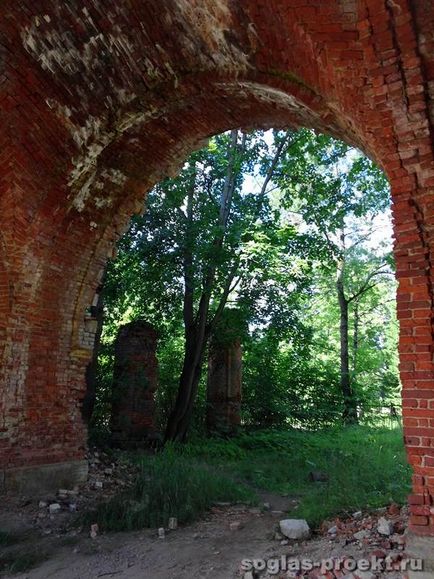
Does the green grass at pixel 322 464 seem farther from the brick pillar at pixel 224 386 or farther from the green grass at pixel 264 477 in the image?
the brick pillar at pixel 224 386

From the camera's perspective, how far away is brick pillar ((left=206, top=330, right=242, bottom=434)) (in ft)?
44.5

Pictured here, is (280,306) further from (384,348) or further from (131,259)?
(384,348)

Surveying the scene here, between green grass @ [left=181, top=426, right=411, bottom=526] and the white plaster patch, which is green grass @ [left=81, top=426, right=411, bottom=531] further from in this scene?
the white plaster patch

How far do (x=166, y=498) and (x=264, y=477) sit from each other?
2.92m

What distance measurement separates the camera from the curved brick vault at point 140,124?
3.74m

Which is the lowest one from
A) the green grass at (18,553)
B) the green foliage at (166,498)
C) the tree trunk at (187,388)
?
the green grass at (18,553)

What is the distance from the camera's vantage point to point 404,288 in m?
3.79

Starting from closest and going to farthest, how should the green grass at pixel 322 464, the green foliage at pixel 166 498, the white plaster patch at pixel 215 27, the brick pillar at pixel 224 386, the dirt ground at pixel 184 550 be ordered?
the dirt ground at pixel 184 550, the white plaster patch at pixel 215 27, the green foliage at pixel 166 498, the green grass at pixel 322 464, the brick pillar at pixel 224 386

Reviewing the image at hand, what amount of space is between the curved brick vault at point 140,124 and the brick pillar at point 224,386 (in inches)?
251

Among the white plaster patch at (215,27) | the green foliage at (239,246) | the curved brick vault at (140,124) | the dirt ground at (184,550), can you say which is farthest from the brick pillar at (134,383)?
Answer: the white plaster patch at (215,27)

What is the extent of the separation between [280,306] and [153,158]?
5.92m

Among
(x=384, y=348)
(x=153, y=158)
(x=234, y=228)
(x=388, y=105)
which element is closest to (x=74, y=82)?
(x=153, y=158)

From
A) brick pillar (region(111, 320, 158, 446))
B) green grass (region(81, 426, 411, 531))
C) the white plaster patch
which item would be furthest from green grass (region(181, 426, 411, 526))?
the white plaster patch

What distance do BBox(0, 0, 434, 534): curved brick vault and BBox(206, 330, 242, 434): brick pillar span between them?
6.37 metres
